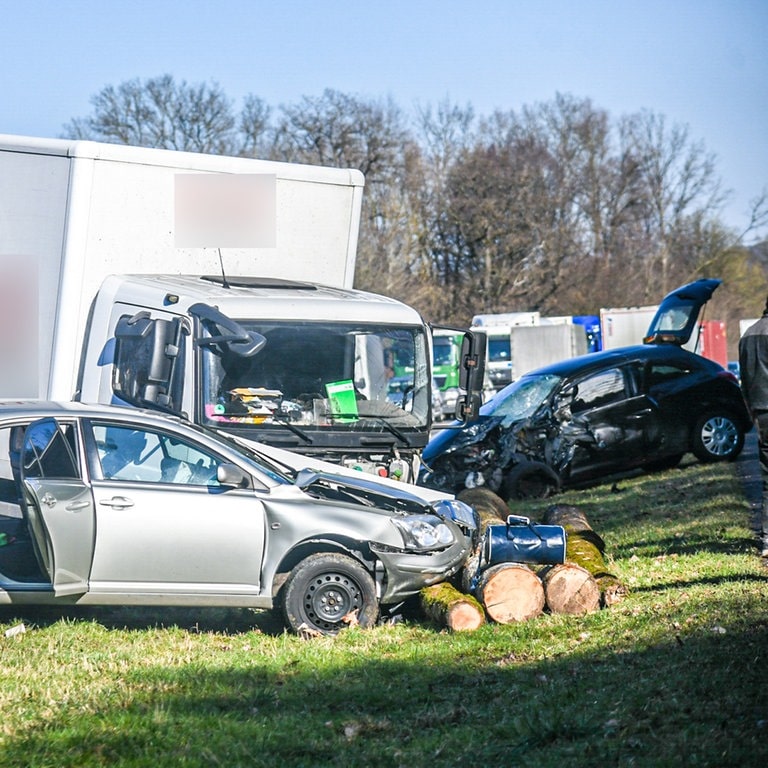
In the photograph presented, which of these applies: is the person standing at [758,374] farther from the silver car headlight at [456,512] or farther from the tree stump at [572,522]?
the silver car headlight at [456,512]

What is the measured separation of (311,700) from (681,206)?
225ft

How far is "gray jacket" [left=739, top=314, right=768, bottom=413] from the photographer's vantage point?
29.6 feet

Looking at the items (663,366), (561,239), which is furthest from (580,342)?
(561,239)

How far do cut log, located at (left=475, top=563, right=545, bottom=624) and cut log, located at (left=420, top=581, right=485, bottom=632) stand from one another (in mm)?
87

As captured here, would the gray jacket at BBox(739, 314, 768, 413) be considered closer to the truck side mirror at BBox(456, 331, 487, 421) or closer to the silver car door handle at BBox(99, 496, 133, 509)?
the truck side mirror at BBox(456, 331, 487, 421)

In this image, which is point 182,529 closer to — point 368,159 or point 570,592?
point 570,592

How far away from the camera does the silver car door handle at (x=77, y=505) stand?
7770 mm

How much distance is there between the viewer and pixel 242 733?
5766 mm

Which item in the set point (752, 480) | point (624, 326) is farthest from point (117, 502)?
point (624, 326)

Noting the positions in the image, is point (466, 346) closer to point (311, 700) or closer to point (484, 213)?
point (311, 700)

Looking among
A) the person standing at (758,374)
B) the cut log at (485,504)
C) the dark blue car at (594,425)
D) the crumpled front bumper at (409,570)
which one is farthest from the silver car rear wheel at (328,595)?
the dark blue car at (594,425)

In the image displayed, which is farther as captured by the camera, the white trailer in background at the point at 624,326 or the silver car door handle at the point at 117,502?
the white trailer in background at the point at 624,326

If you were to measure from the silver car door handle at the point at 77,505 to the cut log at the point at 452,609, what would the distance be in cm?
238

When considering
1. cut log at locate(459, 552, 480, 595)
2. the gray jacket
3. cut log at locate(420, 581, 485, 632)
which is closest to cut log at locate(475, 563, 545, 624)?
cut log at locate(420, 581, 485, 632)
